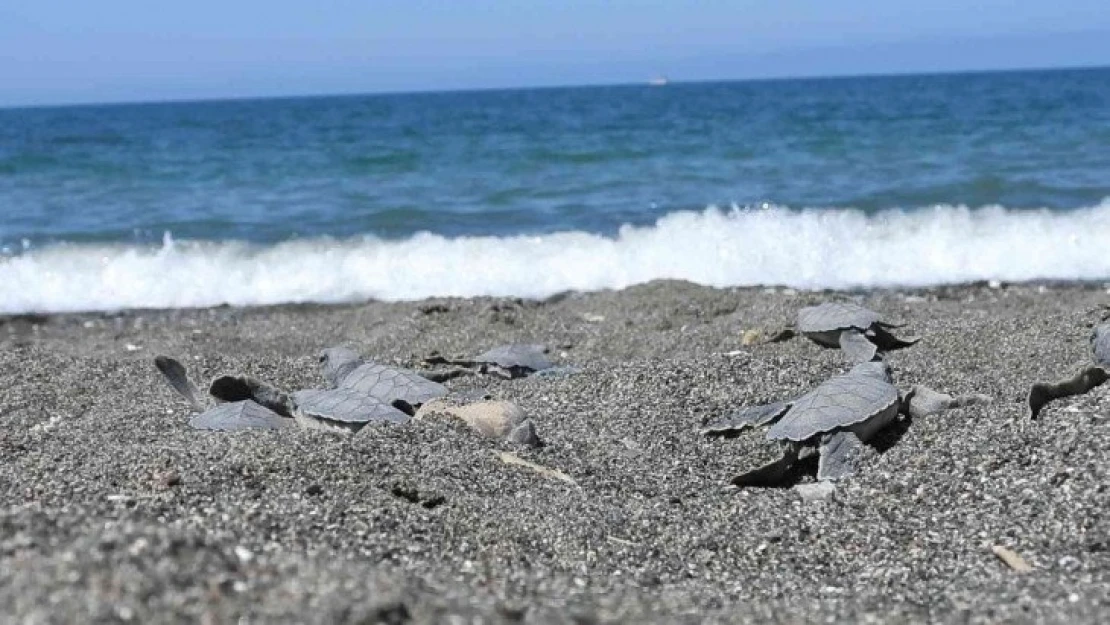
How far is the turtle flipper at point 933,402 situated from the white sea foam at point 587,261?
4.98 meters

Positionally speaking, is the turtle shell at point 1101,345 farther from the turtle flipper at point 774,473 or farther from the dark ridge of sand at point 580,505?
the turtle flipper at point 774,473

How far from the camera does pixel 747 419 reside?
5043mm

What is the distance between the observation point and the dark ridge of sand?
2.55 metres

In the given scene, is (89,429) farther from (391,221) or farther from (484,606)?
(391,221)

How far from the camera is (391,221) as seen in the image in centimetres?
1323

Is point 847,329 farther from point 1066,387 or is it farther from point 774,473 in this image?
point 774,473

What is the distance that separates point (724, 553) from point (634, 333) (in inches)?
151

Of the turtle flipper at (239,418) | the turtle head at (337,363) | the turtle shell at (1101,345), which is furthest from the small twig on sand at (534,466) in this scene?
the turtle shell at (1101,345)

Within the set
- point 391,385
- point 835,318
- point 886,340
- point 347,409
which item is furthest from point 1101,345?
point 347,409

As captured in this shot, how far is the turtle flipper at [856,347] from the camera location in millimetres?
6180

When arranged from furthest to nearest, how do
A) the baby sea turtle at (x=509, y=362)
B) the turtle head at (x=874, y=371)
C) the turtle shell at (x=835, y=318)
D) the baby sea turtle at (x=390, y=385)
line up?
the turtle shell at (x=835, y=318) < the baby sea turtle at (x=509, y=362) < the baby sea turtle at (x=390, y=385) < the turtle head at (x=874, y=371)

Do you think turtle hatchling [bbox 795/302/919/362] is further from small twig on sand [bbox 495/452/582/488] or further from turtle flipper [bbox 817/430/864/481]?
small twig on sand [bbox 495/452/582/488]

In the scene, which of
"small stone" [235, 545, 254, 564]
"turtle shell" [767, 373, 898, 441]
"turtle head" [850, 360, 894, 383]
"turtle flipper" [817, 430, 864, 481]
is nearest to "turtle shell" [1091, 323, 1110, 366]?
"turtle head" [850, 360, 894, 383]

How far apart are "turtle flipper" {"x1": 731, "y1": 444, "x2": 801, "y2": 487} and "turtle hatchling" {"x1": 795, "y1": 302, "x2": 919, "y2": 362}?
1716 millimetres
